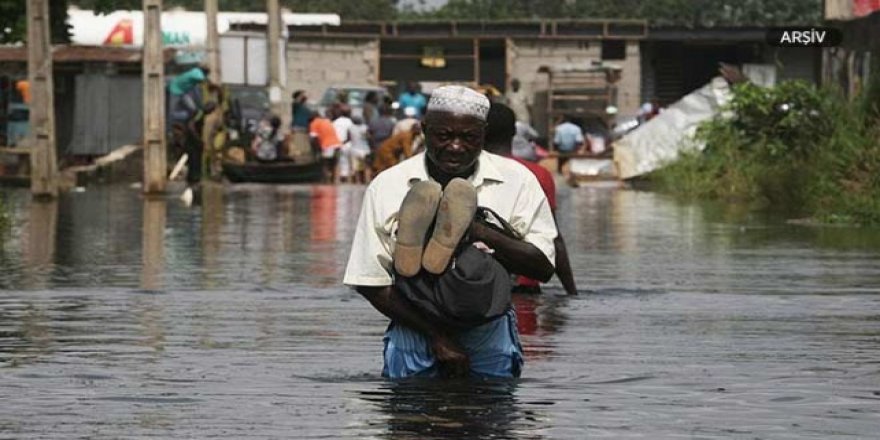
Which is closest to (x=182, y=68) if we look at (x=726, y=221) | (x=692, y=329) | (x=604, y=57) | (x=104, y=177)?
(x=104, y=177)

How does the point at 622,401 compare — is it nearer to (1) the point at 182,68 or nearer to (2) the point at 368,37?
(1) the point at 182,68

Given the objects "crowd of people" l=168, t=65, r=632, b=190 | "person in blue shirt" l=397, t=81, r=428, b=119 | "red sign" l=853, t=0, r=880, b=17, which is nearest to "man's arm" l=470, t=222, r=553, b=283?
"crowd of people" l=168, t=65, r=632, b=190

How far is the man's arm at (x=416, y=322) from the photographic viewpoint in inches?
348

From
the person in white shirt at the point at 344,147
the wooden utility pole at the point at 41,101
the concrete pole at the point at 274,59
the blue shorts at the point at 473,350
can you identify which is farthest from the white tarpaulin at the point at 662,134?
the blue shorts at the point at 473,350

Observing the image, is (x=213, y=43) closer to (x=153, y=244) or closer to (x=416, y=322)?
(x=153, y=244)

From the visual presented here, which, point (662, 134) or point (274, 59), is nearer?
point (662, 134)

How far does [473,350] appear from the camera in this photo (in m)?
9.09

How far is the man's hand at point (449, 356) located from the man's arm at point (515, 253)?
1.22 ft

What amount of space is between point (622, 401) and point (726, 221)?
1827cm

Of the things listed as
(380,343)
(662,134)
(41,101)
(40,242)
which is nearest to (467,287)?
(380,343)

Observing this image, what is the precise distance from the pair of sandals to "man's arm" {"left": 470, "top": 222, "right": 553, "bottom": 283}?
11cm

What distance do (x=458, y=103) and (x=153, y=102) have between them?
28726 millimetres

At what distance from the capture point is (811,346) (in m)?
13.0

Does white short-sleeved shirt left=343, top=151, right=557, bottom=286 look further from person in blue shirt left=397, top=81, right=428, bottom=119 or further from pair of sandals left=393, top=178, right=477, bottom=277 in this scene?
person in blue shirt left=397, top=81, right=428, bottom=119
